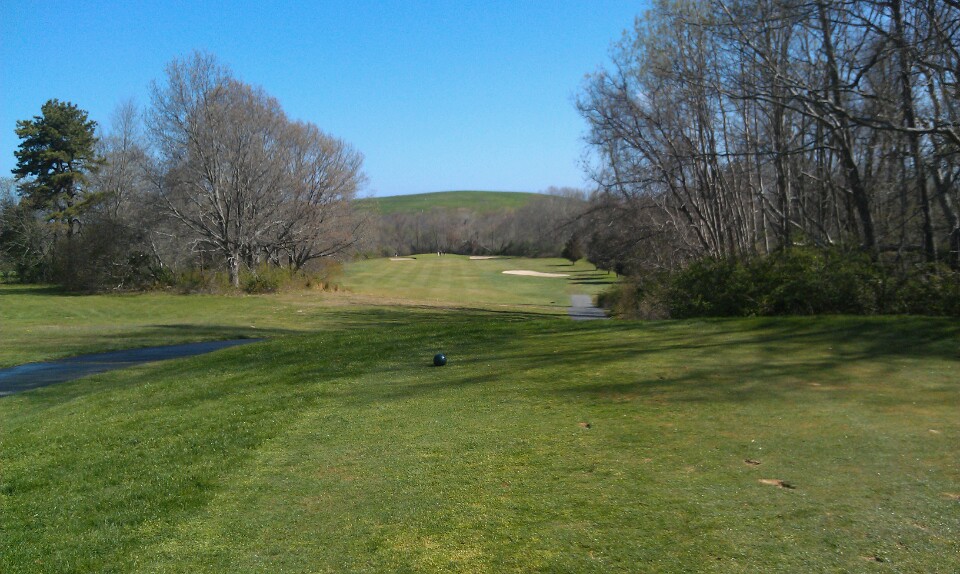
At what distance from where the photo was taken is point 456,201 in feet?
543

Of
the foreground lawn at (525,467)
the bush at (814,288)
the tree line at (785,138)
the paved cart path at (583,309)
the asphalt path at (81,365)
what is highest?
the tree line at (785,138)

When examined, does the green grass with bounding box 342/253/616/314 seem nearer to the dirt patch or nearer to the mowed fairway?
the mowed fairway

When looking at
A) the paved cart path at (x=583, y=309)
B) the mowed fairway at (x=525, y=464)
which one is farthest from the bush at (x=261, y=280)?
the mowed fairway at (x=525, y=464)

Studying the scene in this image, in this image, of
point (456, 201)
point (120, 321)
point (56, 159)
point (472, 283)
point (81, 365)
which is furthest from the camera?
point (456, 201)

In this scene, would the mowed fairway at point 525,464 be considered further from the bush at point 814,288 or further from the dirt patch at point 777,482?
the bush at point 814,288

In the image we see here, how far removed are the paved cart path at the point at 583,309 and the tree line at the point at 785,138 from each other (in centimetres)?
600

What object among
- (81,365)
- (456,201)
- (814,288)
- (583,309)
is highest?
(456,201)

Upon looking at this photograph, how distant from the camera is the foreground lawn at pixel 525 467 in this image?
4.34 m

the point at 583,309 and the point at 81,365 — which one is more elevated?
the point at 81,365

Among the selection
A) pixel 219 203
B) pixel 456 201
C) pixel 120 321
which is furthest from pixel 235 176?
pixel 456 201

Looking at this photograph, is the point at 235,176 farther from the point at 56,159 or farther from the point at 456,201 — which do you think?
Result: the point at 456,201

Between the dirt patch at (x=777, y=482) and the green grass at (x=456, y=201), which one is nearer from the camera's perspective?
the dirt patch at (x=777, y=482)

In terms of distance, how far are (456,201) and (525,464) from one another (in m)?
161

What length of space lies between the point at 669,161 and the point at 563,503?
68.2 feet
